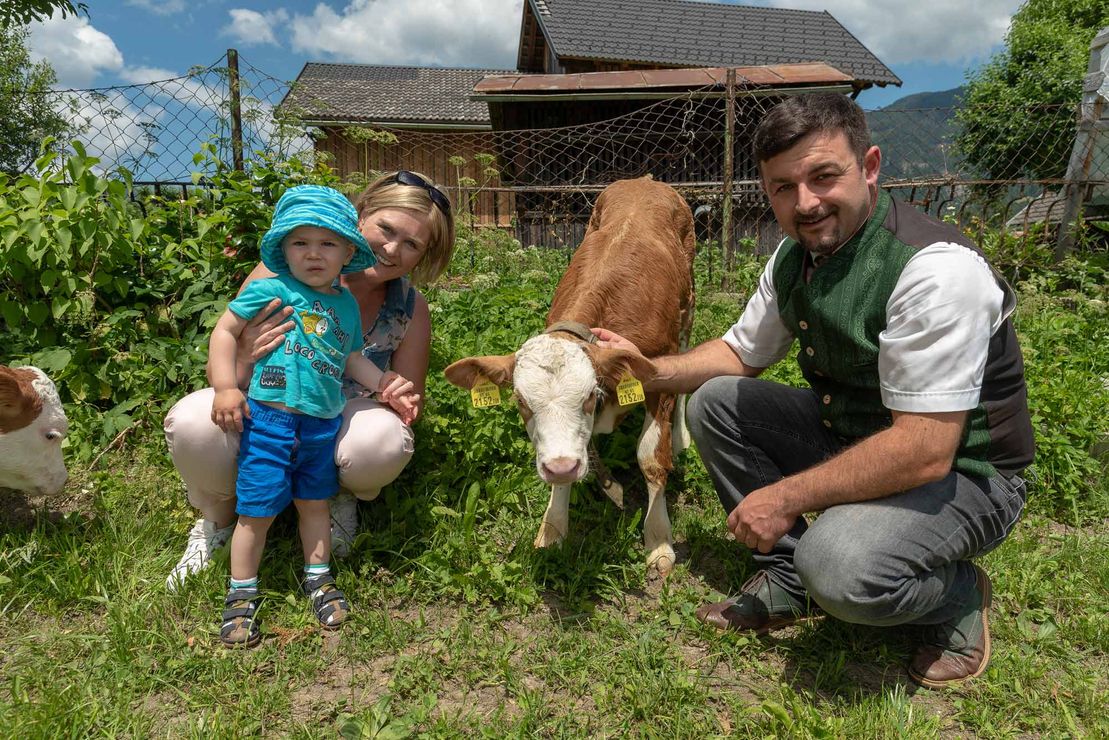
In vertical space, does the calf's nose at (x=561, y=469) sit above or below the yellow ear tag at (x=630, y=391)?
below

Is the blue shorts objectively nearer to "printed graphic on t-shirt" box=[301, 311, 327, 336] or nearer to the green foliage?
"printed graphic on t-shirt" box=[301, 311, 327, 336]

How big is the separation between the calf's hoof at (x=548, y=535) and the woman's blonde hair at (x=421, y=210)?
53.7 inches

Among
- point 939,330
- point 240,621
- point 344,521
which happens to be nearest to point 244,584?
point 240,621

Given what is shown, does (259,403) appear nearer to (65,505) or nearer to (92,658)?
(92,658)

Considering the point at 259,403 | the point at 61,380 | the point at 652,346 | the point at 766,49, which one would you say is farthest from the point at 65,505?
the point at 766,49

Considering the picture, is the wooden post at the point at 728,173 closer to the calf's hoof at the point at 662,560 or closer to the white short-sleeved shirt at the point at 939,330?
the calf's hoof at the point at 662,560

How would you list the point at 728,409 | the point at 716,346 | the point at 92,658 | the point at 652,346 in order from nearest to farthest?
the point at 92,658, the point at 728,409, the point at 716,346, the point at 652,346

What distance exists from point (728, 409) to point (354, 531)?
72.9 inches

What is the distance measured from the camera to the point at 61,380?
A: 412 centimetres

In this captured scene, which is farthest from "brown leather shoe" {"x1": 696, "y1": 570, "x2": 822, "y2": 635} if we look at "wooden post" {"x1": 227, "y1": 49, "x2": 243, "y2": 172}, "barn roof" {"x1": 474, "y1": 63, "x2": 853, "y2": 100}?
"barn roof" {"x1": 474, "y1": 63, "x2": 853, "y2": 100}

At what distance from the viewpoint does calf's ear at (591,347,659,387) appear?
322 centimetres

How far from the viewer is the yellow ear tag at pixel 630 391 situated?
324 centimetres

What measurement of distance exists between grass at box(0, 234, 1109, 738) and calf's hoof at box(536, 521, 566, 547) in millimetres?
51

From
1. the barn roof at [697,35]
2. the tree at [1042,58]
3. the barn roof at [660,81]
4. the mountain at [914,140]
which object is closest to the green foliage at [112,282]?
the mountain at [914,140]
